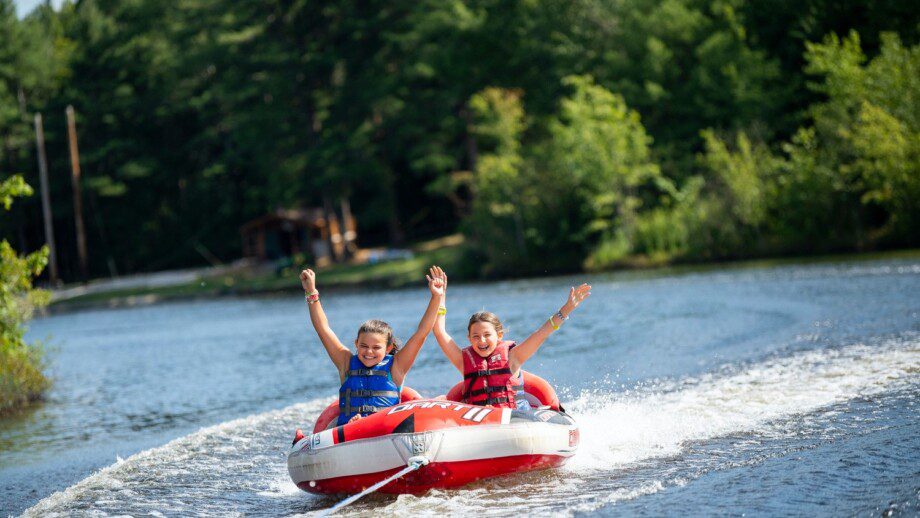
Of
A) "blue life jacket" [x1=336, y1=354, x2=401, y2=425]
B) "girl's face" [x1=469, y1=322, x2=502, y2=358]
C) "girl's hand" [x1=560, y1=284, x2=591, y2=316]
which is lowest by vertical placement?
"blue life jacket" [x1=336, y1=354, x2=401, y2=425]

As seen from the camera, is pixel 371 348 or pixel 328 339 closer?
pixel 371 348

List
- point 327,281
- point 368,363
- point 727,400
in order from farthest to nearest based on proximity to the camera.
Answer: point 327,281 → point 727,400 → point 368,363

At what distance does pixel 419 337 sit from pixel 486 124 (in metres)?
36.9

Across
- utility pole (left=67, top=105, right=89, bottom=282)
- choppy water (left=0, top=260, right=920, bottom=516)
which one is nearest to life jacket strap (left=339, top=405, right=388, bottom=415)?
choppy water (left=0, top=260, right=920, bottom=516)

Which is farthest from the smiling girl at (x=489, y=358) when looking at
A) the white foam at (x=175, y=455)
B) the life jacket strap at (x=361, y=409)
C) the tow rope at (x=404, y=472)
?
the white foam at (x=175, y=455)

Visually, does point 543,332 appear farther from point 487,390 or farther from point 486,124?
point 486,124

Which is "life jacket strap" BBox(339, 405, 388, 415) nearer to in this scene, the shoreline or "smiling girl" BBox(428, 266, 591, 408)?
"smiling girl" BBox(428, 266, 591, 408)

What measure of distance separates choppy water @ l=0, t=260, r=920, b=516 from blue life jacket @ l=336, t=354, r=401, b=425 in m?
0.73

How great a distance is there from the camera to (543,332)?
30.1ft

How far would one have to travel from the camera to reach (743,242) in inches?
1264

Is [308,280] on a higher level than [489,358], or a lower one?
higher

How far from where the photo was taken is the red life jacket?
362 inches

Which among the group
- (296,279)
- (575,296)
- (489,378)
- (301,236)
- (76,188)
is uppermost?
(76,188)

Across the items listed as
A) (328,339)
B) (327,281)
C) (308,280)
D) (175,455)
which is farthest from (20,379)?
(327,281)
